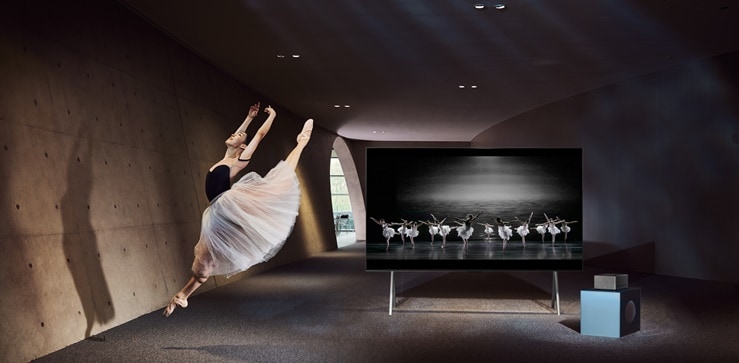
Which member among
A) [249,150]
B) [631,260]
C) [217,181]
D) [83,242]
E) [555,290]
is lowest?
[631,260]

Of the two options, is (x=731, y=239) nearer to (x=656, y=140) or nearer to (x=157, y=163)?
(x=656, y=140)

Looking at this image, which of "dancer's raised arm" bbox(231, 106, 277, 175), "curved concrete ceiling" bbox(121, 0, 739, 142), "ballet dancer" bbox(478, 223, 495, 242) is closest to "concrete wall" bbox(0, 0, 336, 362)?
"curved concrete ceiling" bbox(121, 0, 739, 142)

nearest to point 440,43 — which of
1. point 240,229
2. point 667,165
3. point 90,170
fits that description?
point 90,170

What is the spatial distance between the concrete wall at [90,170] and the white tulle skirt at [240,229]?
1.31 m

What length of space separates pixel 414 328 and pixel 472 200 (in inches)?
104

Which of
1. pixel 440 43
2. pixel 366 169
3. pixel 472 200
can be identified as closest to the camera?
pixel 366 169

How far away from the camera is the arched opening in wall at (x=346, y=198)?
28312 millimetres

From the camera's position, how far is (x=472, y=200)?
9.98m

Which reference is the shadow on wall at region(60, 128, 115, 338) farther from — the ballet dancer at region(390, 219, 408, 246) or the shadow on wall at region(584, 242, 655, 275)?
the shadow on wall at region(584, 242, 655, 275)

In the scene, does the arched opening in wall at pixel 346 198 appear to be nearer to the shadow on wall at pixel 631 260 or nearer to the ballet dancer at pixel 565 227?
the shadow on wall at pixel 631 260

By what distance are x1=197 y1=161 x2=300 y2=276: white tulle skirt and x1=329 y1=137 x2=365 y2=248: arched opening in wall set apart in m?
19.9

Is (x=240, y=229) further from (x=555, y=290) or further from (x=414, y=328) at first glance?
(x=555, y=290)

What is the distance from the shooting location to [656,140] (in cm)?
1430

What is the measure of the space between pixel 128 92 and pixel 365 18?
2.78 metres
